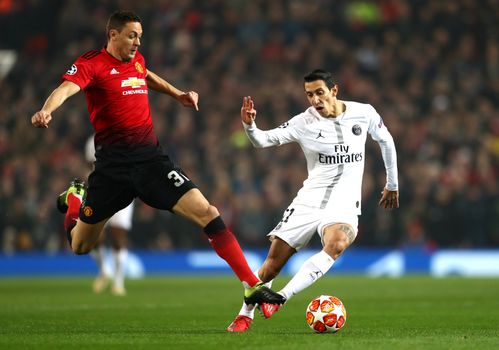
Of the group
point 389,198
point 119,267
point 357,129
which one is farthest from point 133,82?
point 119,267

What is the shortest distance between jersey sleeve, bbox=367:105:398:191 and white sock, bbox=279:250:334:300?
1.27 metres

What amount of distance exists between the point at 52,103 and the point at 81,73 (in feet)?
1.98

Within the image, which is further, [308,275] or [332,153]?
[332,153]

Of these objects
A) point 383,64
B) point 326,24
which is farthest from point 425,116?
point 326,24

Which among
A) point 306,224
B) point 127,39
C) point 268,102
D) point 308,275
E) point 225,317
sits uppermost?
point 268,102

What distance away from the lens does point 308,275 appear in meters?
9.32

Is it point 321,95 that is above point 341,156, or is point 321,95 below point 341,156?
above

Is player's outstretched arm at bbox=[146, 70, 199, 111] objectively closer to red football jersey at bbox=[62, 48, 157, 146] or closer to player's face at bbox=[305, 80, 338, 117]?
red football jersey at bbox=[62, 48, 157, 146]

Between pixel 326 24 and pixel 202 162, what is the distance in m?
4.80

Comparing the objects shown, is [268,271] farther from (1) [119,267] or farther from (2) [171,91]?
(1) [119,267]

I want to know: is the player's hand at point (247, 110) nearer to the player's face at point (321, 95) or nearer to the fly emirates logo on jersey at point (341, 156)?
the player's face at point (321, 95)

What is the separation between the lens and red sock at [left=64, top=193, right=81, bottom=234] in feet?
33.8

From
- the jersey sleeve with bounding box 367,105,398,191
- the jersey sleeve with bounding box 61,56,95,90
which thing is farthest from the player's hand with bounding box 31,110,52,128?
the jersey sleeve with bounding box 367,105,398,191

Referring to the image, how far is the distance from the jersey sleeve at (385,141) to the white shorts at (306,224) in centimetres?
71
